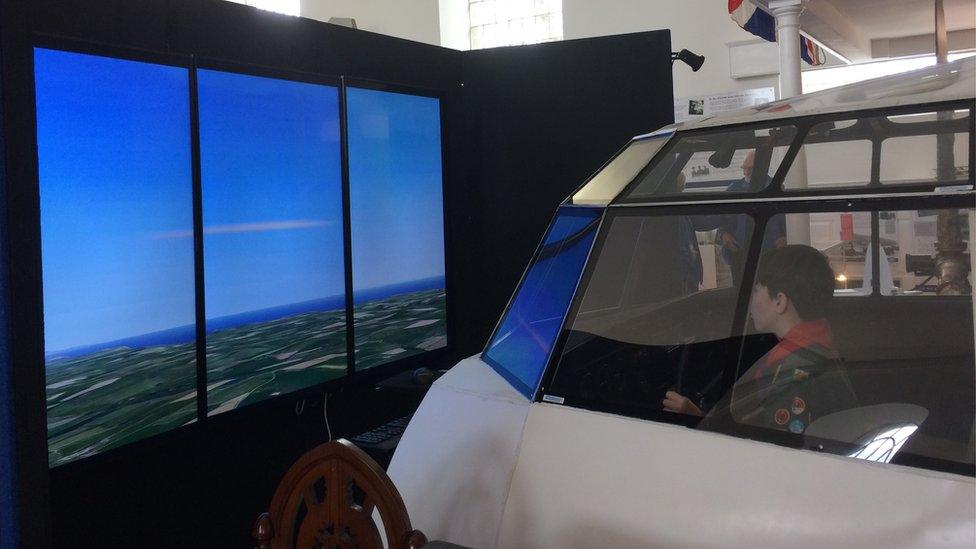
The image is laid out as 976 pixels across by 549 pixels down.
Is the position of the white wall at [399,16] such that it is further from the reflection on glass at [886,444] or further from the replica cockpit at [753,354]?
the reflection on glass at [886,444]

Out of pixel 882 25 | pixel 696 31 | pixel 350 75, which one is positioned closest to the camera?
pixel 350 75

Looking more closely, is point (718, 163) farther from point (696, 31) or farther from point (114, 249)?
point (696, 31)

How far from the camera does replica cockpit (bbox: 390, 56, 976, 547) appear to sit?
1.53 meters

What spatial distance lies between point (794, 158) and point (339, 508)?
1.22 m

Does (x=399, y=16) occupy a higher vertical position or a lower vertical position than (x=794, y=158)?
higher

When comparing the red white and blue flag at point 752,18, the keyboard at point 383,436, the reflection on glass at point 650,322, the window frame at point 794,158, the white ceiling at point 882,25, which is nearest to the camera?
the window frame at point 794,158

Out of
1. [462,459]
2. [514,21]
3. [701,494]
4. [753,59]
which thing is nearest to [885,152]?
[701,494]

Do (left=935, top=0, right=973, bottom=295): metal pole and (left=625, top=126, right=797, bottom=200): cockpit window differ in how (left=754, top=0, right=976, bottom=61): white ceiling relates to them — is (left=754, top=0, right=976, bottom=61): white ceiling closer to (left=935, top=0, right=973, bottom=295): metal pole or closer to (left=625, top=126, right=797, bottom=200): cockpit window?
(left=625, top=126, right=797, bottom=200): cockpit window

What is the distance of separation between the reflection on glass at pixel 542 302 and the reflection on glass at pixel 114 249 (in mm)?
1441

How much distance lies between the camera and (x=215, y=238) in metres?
3.42

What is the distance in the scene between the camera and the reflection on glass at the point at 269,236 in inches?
135

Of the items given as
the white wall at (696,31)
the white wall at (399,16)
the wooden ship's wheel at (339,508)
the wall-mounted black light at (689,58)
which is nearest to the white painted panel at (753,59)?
the white wall at (696,31)

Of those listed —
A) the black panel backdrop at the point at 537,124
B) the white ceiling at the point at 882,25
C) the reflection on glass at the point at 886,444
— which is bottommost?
the reflection on glass at the point at 886,444

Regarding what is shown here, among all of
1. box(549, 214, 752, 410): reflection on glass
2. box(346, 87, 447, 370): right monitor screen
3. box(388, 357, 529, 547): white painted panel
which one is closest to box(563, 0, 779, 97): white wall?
box(346, 87, 447, 370): right monitor screen
